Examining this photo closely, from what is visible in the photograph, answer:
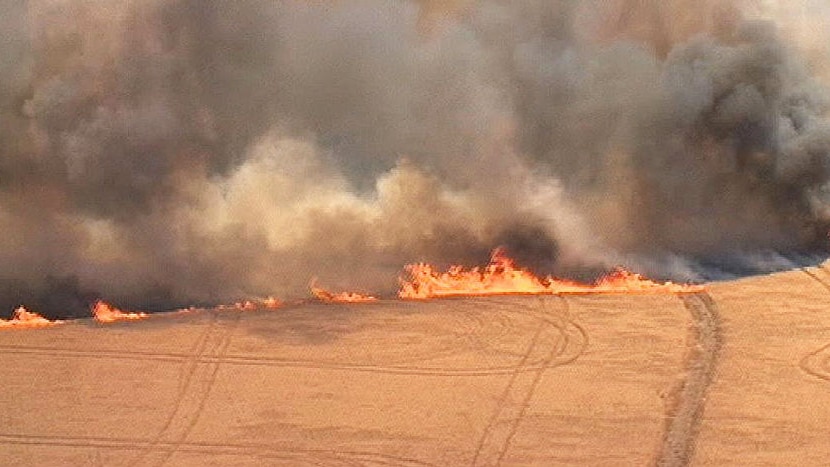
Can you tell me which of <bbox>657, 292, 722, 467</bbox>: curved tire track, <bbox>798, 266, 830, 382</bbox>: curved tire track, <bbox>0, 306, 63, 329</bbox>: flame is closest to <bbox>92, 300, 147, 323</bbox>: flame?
<bbox>0, 306, 63, 329</bbox>: flame

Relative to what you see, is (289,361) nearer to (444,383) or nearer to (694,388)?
(444,383)

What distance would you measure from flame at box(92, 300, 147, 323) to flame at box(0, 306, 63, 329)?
1.67ft

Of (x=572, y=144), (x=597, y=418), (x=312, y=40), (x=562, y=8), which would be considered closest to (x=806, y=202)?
(x=572, y=144)

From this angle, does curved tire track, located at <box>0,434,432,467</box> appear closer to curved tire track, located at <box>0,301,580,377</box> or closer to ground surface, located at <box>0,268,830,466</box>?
ground surface, located at <box>0,268,830,466</box>

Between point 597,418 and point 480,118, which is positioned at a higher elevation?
point 480,118

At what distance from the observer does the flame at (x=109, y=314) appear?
15.5 m

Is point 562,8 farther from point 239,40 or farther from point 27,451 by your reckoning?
Result: point 27,451

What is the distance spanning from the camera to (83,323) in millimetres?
15383

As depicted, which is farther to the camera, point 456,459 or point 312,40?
point 312,40

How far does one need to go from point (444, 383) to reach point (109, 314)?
4.72 metres

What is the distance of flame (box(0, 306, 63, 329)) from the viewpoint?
15.4 metres

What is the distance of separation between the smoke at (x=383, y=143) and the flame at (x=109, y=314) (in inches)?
6.7

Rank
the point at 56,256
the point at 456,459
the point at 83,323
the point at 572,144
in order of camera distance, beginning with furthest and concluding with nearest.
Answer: the point at 572,144, the point at 56,256, the point at 83,323, the point at 456,459

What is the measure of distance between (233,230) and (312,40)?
3.41 metres
